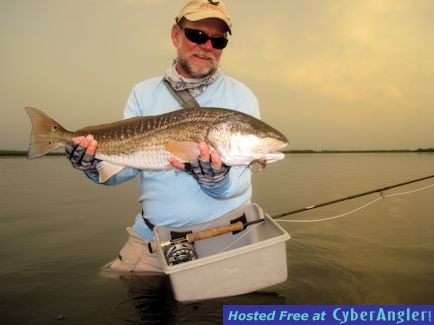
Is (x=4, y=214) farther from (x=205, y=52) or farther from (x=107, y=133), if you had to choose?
(x=205, y=52)

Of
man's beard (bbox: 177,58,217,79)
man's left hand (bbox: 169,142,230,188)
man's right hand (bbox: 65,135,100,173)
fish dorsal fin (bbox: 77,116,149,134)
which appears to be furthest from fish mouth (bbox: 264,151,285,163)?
man's right hand (bbox: 65,135,100,173)

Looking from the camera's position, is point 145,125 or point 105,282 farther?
point 105,282

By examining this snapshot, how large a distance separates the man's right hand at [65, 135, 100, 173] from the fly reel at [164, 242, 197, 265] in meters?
1.33

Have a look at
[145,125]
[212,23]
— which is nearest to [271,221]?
[145,125]

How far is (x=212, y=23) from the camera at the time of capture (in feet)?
14.3

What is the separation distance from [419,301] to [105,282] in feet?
14.7

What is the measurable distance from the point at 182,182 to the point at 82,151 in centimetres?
117

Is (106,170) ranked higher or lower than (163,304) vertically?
higher

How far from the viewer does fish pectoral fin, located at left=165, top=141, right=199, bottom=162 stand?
3.84 meters

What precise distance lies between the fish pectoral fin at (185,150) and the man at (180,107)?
0.16 m

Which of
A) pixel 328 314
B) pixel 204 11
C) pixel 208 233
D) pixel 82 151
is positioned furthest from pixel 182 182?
pixel 328 314

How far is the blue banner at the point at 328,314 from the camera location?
178 inches

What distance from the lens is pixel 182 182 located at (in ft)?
14.1

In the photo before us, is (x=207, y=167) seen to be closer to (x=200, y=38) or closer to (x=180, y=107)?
(x=180, y=107)
